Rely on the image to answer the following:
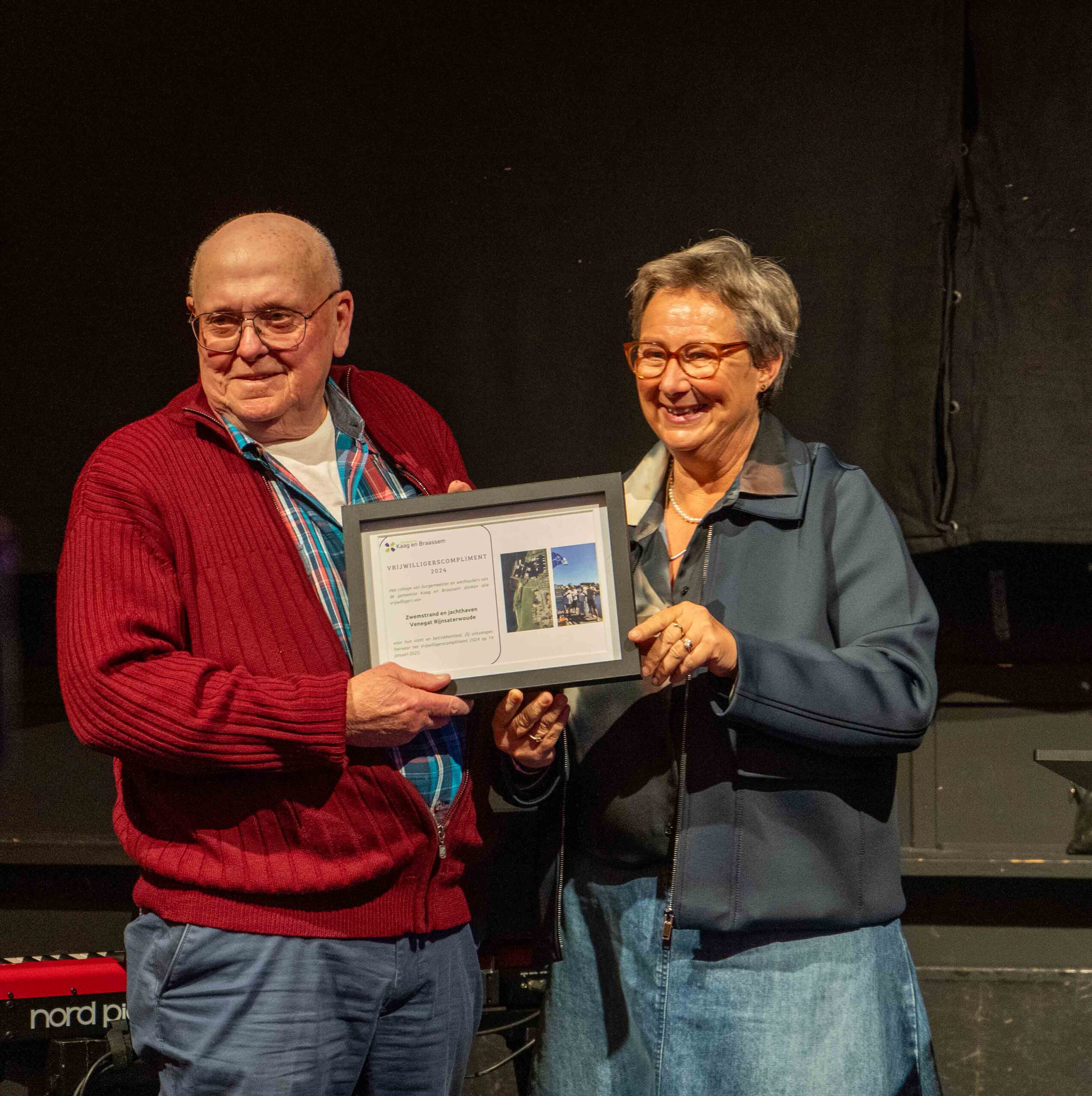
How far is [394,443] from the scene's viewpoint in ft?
6.19

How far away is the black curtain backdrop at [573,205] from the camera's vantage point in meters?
2.50

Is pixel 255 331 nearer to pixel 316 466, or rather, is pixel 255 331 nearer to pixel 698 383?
pixel 316 466

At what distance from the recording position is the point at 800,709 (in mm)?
1602

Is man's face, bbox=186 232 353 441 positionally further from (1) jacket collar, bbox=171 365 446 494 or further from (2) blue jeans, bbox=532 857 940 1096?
(2) blue jeans, bbox=532 857 940 1096

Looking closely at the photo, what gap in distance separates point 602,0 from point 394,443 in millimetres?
1289

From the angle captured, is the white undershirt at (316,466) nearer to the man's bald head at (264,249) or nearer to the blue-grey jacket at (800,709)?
the man's bald head at (264,249)

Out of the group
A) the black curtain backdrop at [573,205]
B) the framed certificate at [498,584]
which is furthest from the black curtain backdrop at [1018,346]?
the framed certificate at [498,584]

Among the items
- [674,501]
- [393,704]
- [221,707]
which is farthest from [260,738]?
[674,501]

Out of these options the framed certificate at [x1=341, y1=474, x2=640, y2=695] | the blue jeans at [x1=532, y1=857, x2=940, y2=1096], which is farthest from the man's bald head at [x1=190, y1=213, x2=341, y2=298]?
the blue jeans at [x1=532, y1=857, x2=940, y2=1096]

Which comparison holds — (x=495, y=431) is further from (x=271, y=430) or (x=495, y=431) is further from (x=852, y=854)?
(x=852, y=854)

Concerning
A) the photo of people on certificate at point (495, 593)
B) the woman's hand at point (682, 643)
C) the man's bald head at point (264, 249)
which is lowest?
the woman's hand at point (682, 643)

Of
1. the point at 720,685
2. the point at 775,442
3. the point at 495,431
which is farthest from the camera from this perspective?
the point at 495,431

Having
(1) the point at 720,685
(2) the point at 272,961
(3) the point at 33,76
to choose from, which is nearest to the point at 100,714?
(2) the point at 272,961

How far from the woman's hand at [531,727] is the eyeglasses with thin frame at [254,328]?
0.61m
